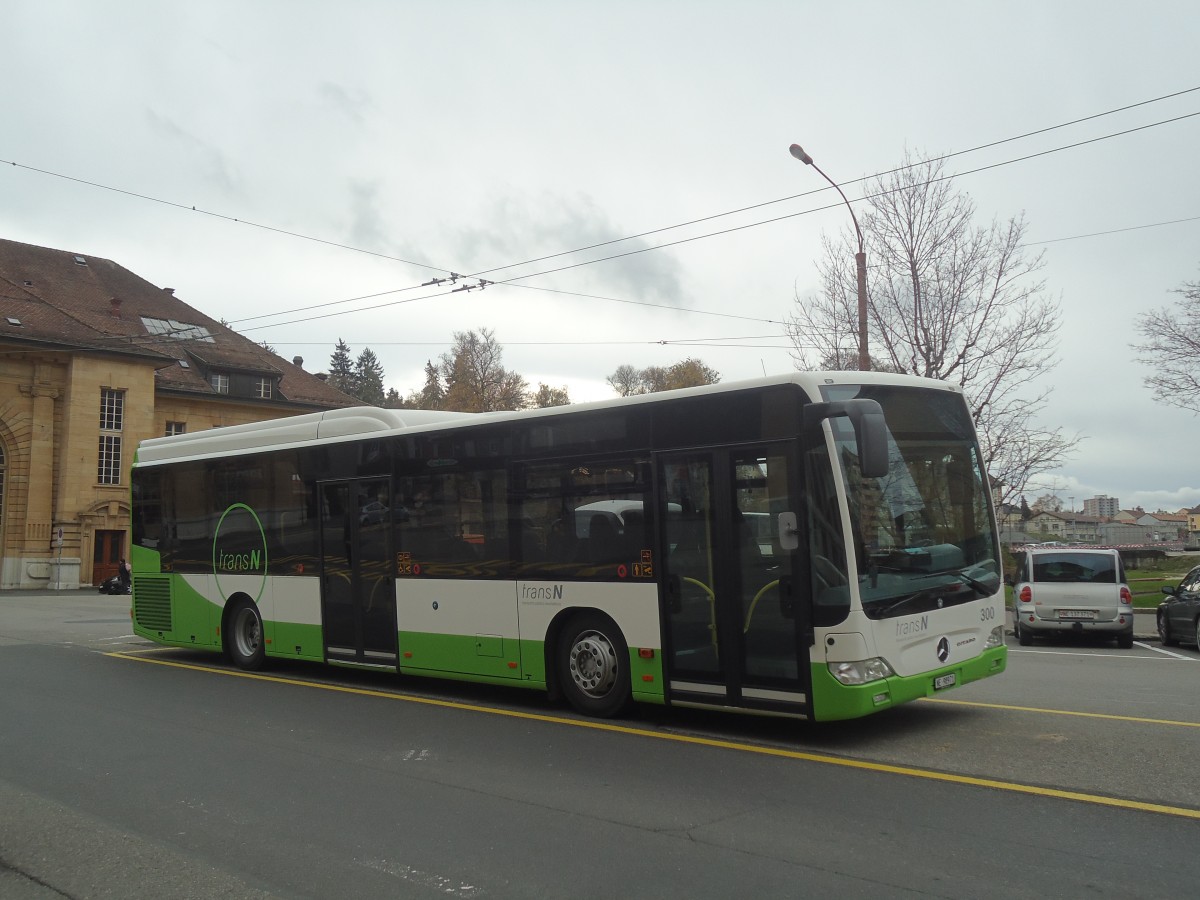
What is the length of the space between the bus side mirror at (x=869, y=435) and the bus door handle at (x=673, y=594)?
1926 mm

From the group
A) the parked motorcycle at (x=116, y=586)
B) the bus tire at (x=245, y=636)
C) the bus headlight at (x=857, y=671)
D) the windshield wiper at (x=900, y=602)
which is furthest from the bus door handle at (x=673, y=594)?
the parked motorcycle at (x=116, y=586)

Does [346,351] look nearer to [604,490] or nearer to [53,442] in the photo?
[53,442]

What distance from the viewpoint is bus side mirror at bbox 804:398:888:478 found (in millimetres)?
7051

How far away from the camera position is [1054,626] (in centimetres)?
1703

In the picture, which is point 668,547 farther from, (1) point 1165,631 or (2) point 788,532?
(1) point 1165,631

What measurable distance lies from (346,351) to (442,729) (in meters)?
107

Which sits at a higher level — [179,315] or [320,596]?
[179,315]

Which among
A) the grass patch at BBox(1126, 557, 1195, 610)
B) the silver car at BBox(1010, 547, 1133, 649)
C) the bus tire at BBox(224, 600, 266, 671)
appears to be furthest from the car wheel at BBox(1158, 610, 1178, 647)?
the bus tire at BBox(224, 600, 266, 671)

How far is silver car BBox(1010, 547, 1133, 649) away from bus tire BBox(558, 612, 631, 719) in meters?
11.0

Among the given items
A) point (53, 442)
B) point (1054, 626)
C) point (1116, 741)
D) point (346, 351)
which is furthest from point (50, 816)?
point (346, 351)

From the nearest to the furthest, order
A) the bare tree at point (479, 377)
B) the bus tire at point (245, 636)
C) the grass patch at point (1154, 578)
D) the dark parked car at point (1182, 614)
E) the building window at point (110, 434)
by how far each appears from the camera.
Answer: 1. the bus tire at point (245, 636)
2. the dark parked car at point (1182, 614)
3. the grass patch at point (1154, 578)
4. the building window at point (110, 434)
5. the bare tree at point (479, 377)

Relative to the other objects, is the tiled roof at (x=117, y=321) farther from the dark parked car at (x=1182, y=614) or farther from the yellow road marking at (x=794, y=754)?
the dark parked car at (x=1182, y=614)

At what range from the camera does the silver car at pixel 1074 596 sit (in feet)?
55.3

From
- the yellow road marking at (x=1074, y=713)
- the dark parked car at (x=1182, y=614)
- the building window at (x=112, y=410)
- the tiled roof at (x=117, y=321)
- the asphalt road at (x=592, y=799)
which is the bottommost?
the asphalt road at (x=592, y=799)
